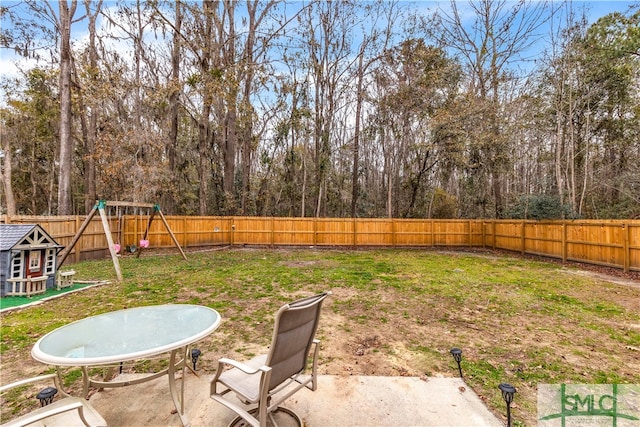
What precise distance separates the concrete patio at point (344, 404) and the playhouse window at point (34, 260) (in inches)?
180

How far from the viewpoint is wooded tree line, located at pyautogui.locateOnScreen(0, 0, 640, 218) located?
11.4m

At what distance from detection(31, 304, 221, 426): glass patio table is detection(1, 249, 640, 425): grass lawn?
0.64 metres

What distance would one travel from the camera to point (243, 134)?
54.6 ft

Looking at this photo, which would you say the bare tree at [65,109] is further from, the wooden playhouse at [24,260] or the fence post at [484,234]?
the fence post at [484,234]

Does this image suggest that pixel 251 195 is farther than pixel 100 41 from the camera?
Yes

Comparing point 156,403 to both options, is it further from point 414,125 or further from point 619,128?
point 619,128

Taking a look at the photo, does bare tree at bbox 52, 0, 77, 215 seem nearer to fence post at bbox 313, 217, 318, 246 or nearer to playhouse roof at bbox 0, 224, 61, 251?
playhouse roof at bbox 0, 224, 61, 251

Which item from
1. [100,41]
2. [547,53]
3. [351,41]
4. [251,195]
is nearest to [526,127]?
[547,53]

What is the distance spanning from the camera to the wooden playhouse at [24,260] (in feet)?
16.6

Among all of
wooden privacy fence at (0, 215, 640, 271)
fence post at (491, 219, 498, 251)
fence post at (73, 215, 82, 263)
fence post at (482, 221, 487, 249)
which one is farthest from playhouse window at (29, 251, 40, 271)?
fence post at (482, 221, 487, 249)

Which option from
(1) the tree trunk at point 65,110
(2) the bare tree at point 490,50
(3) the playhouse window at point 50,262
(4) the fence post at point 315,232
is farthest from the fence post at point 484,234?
(1) the tree trunk at point 65,110

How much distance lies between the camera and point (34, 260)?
5348 millimetres

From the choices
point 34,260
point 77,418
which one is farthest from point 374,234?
point 77,418

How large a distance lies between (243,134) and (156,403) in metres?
15.9
